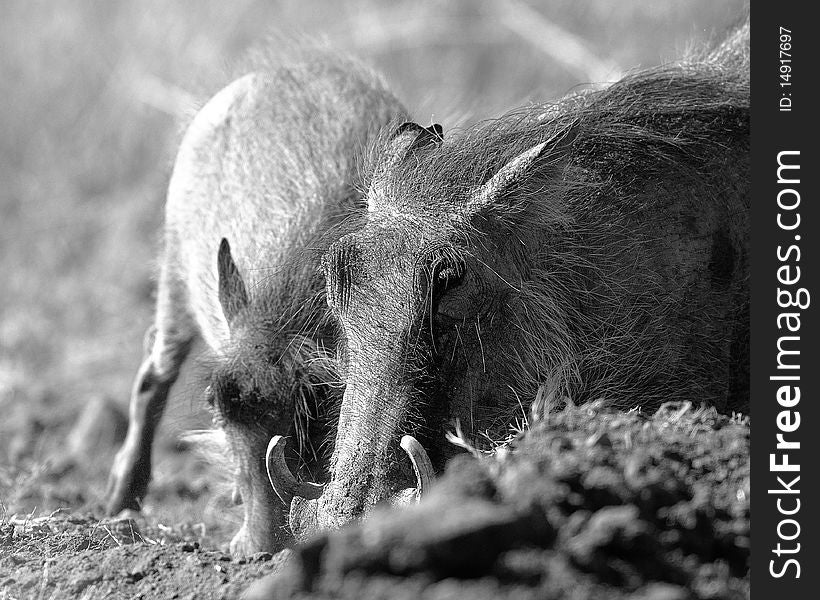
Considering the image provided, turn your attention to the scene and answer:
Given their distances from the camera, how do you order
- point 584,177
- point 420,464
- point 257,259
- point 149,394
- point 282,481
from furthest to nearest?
point 149,394 → point 257,259 → point 584,177 → point 282,481 → point 420,464

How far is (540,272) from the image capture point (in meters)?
3.21

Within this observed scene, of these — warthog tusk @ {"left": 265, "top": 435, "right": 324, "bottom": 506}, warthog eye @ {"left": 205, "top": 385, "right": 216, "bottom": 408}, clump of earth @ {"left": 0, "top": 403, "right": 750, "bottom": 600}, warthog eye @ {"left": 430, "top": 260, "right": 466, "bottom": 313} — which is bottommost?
clump of earth @ {"left": 0, "top": 403, "right": 750, "bottom": 600}

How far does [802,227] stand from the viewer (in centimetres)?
275

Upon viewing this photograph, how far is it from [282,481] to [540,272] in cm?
95

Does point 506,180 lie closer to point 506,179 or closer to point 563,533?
point 506,179

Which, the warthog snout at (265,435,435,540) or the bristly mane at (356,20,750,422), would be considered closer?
the warthog snout at (265,435,435,540)

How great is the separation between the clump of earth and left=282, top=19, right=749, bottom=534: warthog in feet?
1.65

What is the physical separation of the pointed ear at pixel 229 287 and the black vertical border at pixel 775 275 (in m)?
1.60

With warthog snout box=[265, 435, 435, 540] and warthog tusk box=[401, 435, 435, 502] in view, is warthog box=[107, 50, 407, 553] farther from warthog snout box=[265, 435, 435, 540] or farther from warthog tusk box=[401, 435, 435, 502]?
warthog tusk box=[401, 435, 435, 502]

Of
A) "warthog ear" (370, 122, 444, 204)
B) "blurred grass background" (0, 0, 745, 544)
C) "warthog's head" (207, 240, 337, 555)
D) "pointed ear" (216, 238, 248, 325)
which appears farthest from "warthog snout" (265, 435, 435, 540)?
"blurred grass background" (0, 0, 745, 544)

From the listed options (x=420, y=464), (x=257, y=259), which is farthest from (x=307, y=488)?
(x=257, y=259)

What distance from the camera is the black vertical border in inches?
84.4

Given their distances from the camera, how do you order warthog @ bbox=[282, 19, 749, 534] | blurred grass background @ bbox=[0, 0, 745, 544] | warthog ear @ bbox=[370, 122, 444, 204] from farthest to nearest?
blurred grass background @ bbox=[0, 0, 745, 544]
warthog ear @ bbox=[370, 122, 444, 204]
warthog @ bbox=[282, 19, 749, 534]

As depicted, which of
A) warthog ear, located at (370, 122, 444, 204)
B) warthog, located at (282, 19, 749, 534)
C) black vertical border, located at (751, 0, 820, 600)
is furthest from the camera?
warthog ear, located at (370, 122, 444, 204)
